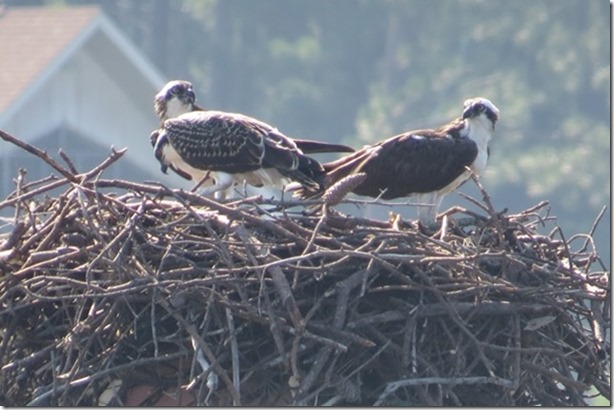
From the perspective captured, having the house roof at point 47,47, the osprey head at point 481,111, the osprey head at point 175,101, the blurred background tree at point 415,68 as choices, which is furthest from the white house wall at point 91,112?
the blurred background tree at point 415,68

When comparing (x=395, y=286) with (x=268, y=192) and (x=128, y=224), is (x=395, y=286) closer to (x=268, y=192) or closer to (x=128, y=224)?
(x=128, y=224)

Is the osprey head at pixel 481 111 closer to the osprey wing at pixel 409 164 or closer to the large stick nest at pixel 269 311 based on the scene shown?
the osprey wing at pixel 409 164

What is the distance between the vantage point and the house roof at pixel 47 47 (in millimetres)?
17953

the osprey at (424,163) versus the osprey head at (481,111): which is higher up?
the osprey head at (481,111)

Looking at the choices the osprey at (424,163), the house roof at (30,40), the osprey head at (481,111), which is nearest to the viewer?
the osprey at (424,163)

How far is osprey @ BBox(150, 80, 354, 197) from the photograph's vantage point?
884 centimetres

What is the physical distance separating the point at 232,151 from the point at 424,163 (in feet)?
3.12

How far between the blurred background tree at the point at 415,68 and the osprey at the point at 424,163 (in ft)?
57.9

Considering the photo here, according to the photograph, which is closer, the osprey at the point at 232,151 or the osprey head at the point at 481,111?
the osprey at the point at 232,151

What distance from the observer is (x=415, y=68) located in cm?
3191

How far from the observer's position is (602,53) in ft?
97.2

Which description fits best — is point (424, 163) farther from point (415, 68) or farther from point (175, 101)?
point (415, 68)

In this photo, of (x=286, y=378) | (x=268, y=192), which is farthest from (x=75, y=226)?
(x=268, y=192)

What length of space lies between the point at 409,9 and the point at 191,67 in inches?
154
